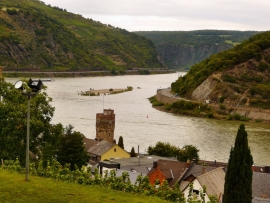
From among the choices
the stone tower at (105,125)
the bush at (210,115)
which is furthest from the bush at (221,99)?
the stone tower at (105,125)

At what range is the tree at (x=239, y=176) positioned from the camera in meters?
16.1

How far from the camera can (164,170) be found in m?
25.0

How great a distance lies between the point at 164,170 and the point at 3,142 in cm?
→ 760

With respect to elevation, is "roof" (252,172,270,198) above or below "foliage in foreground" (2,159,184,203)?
below

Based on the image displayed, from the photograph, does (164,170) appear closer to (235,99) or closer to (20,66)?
(235,99)

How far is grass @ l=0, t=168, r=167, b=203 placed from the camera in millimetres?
12008

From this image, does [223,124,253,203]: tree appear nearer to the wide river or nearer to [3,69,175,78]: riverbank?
the wide river

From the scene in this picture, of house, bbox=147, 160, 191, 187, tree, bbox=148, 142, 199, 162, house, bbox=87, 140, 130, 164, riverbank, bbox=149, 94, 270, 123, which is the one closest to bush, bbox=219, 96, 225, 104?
riverbank, bbox=149, 94, 270, 123

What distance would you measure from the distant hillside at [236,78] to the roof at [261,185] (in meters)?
57.3

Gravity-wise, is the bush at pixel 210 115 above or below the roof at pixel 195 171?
below

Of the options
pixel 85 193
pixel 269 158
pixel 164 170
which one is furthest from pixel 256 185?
pixel 269 158

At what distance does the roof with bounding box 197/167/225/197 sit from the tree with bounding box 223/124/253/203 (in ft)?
15.0

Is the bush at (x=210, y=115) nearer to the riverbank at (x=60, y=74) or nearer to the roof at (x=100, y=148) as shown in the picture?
the roof at (x=100, y=148)

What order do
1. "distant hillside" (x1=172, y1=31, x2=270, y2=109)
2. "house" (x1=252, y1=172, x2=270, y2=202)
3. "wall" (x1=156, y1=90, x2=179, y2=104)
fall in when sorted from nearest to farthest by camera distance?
"house" (x1=252, y1=172, x2=270, y2=202)
"distant hillside" (x1=172, y1=31, x2=270, y2=109)
"wall" (x1=156, y1=90, x2=179, y2=104)
